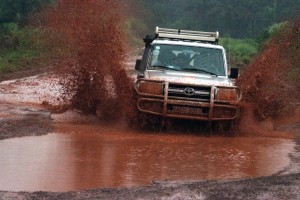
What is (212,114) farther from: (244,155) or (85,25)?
(85,25)

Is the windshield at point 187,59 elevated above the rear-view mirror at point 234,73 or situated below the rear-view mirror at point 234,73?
above

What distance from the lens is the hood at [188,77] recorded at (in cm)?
1223

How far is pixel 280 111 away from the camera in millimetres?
14773

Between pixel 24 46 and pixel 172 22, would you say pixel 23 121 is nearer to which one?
pixel 24 46

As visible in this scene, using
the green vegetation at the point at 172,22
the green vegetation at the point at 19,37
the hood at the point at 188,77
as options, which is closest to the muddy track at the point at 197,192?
the hood at the point at 188,77

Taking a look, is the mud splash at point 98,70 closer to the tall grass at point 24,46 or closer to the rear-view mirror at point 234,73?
the rear-view mirror at point 234,73

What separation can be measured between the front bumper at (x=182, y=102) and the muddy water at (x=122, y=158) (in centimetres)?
42

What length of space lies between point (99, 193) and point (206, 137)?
5.36 meters

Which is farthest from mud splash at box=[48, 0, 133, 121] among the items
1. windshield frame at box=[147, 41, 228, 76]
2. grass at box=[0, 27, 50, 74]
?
grass at box=[0, 27, 50, 74]

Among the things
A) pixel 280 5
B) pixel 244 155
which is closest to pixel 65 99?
pixel 244 155

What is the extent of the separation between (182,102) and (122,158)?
237 centimetres

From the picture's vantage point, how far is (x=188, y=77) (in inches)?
492

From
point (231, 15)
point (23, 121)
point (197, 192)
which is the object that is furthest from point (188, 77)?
point (231, 15)

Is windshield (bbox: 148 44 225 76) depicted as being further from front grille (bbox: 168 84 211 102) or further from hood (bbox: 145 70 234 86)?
front grille (bbox: 168 84 211 102)
